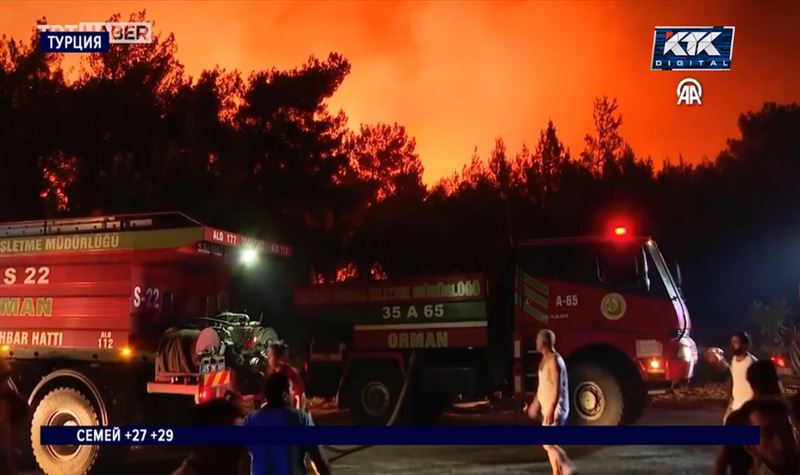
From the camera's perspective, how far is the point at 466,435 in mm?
5336

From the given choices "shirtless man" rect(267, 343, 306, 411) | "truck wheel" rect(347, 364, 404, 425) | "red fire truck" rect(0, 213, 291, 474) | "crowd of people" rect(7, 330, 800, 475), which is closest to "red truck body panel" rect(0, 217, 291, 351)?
"red fire truck" rect(0, 213, 291, 474)

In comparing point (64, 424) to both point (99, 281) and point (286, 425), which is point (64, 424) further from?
point (286, 425)

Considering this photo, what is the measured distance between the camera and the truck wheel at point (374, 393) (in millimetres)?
11203

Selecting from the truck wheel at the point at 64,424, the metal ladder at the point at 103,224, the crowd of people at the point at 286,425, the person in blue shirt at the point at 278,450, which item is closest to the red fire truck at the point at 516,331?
the metal ladder at the point at 103,224

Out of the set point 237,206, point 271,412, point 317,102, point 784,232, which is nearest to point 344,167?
point 317,102

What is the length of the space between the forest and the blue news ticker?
13833 millimetres

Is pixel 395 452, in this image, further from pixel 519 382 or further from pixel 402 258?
pixel 402 258

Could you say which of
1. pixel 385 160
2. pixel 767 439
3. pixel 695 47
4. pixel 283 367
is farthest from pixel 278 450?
pixel 385 160

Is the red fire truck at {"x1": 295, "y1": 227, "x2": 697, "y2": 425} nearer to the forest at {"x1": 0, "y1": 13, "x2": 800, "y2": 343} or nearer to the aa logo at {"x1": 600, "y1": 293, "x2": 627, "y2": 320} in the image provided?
the aa logo at {"x1": 600, "y1": 293, "x2": 627, "y2": 320}

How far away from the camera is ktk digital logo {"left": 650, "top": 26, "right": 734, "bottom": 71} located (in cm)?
1080

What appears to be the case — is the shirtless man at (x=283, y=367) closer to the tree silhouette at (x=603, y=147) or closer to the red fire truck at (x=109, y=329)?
the red fire truck at (x=109, y=329)

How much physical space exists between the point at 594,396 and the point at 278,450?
6512 mm

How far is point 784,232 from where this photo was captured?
2130 cm

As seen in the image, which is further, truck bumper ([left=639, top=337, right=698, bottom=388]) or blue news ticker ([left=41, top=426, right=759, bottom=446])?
truck bumper ([left=639, top=337, right=698, bottom=388])
